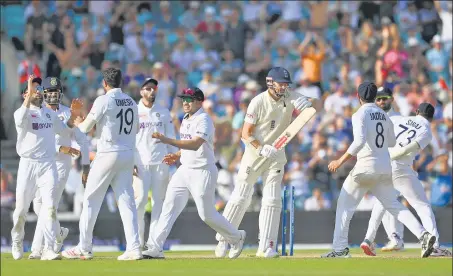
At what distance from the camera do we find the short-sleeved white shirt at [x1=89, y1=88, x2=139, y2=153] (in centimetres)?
1595

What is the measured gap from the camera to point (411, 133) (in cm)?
1828

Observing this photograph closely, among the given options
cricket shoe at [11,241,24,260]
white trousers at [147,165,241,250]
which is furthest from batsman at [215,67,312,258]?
cricket shoe at [11,241,24,260]

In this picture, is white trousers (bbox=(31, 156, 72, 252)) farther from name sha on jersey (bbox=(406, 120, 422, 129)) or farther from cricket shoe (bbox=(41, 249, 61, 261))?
name sha on jersey (bbox=(406, 120, 422, 129))

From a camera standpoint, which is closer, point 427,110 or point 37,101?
point 37,101

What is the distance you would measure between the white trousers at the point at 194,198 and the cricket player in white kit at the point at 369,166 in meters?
1.54

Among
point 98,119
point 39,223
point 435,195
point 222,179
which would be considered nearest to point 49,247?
point 39,223

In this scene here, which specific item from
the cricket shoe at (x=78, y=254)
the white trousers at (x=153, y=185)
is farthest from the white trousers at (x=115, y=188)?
the white trousers at (x=153, y=185)

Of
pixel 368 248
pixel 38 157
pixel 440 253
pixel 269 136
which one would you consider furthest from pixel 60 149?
pixel 440 253

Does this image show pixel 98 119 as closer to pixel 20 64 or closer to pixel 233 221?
pixel 233 221

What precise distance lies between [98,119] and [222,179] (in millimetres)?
7812

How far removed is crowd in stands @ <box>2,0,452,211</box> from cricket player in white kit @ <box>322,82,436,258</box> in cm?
710

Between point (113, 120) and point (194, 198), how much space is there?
154cm

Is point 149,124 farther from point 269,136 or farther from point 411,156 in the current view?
point 411,156

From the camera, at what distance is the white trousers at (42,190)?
16531 millimetres
